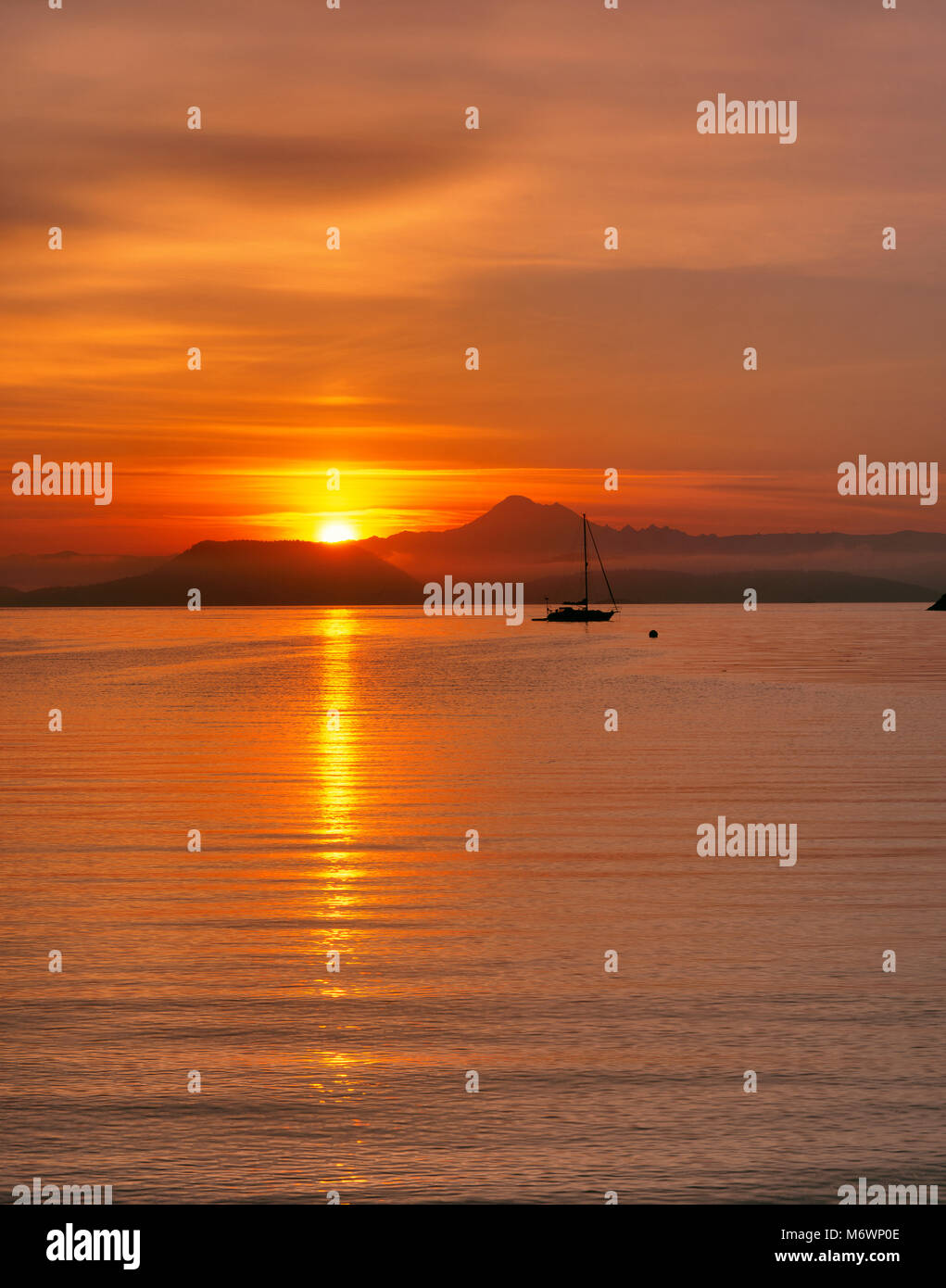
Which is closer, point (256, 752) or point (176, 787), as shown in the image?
point (176, 787)

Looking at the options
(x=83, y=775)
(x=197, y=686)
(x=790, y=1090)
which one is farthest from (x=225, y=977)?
(x=197, y=686)

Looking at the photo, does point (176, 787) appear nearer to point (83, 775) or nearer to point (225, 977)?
point (83, 775)

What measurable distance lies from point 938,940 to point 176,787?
2139 centimetres

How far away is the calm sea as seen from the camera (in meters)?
10.7

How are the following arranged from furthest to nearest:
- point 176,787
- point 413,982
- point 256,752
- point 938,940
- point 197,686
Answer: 1. point 197,686
2. point 256,752
3. point 176,787
4. point 938,940
5. point 413,982

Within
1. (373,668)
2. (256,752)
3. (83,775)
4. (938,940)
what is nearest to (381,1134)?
(938,940)

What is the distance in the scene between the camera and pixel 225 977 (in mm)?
15859

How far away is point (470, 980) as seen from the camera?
1580cm

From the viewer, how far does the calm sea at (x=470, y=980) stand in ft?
35.2

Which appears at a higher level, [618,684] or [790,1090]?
[618,684]

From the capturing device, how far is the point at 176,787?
34.3 m

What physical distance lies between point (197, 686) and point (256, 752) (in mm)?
41284

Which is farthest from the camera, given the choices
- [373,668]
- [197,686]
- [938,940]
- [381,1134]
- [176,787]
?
[373,668]
